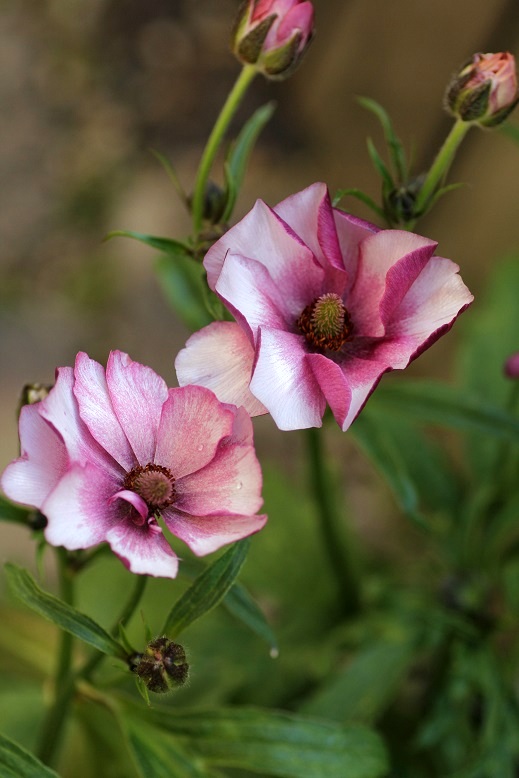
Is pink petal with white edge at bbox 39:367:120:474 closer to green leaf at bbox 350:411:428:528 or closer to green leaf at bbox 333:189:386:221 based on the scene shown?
green leaf at bbox 333:189:386:221

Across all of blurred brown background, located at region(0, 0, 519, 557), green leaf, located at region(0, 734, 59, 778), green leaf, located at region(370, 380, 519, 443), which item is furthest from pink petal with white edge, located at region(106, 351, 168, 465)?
blurred brown background, located at region(0, 0, 519, 557)

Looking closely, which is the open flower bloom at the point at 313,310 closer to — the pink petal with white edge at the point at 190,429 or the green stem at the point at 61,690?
the pink petal with white edge at the point at 190,429

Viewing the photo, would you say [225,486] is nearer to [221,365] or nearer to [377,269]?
[221,365]

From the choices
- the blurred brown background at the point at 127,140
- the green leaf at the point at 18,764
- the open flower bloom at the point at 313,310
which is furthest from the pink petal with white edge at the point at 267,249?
the blurred brown background at the point at 127,140

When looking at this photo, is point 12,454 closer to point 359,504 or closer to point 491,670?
point 359,504

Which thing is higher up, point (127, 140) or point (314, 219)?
point (314, 219)

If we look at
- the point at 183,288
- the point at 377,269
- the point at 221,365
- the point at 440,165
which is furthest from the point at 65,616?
the point at 183,288

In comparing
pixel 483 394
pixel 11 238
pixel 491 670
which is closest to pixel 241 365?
pixel 491 670
